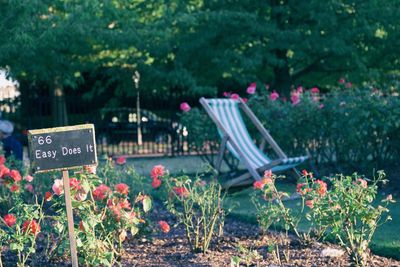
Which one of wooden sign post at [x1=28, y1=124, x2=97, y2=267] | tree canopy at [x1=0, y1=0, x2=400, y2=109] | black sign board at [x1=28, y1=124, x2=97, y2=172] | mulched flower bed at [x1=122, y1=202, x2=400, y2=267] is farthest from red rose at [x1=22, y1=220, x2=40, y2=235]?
tree canopy at [x1=0, y1=0, x2=400, y2=109]

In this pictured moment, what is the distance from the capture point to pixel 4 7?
1011 cm

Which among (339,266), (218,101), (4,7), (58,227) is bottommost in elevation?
(339,266)

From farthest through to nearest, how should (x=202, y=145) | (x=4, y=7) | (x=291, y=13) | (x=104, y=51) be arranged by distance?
(x=104, y=51), (x=291, y=13), (x=202, y=145), (x=4, y=7)

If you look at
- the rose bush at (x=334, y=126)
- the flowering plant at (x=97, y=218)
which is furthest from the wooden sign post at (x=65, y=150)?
the rose bush at (x=334, y=126)

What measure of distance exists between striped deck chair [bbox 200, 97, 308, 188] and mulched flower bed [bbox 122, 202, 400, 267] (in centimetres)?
171

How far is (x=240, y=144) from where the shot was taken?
383 inches

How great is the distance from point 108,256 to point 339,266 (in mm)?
Answer: 1543

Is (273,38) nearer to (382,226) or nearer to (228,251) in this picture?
(382,226)

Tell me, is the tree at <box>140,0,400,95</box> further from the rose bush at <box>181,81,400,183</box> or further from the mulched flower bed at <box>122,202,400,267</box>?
the mulched flower bed at <box>122,202,400,267</box>

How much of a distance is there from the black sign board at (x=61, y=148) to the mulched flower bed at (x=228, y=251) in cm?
117

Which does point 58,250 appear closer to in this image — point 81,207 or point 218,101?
point 81,207

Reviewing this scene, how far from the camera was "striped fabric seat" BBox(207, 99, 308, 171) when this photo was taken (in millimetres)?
9055

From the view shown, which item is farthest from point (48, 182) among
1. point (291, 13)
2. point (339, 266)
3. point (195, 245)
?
point (291, 13)

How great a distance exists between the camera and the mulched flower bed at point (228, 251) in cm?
565
